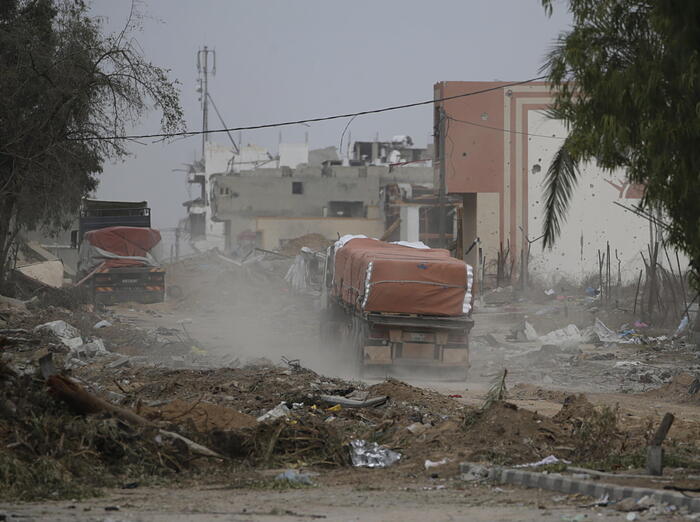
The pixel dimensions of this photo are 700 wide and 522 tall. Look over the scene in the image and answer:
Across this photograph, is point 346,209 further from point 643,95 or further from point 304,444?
point 643,95

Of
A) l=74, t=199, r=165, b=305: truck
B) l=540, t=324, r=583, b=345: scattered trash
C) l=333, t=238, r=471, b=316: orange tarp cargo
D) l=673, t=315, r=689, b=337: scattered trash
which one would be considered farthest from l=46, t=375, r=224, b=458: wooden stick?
l=74, t=199, r=165, b=305: truck

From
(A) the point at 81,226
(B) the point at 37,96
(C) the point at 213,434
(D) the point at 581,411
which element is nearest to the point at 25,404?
(C) the point at 213,434

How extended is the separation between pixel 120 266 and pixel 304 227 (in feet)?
129

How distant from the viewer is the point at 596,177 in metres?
44.8

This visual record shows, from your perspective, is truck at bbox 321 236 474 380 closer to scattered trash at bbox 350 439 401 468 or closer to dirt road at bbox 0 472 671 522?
scattered trash at bbox 350 439 401 468

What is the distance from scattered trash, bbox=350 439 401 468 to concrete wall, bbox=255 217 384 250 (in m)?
66.0

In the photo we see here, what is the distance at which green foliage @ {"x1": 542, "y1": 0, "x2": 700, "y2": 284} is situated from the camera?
9.31 m

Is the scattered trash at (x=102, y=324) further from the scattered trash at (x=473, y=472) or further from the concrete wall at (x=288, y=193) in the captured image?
the concrete wall at (x=288, y=193)

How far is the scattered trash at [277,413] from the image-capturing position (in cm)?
1177

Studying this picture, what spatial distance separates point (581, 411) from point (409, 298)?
7777mm

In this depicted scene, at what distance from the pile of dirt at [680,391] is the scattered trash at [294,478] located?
9.30 meters

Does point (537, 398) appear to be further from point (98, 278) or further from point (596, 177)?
point (596, 177)

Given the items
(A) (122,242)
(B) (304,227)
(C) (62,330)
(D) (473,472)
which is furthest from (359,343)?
(B) (304,227)

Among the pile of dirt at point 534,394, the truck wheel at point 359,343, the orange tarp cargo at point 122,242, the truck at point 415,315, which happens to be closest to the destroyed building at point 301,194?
the orange tarp cargo at point 122,242
